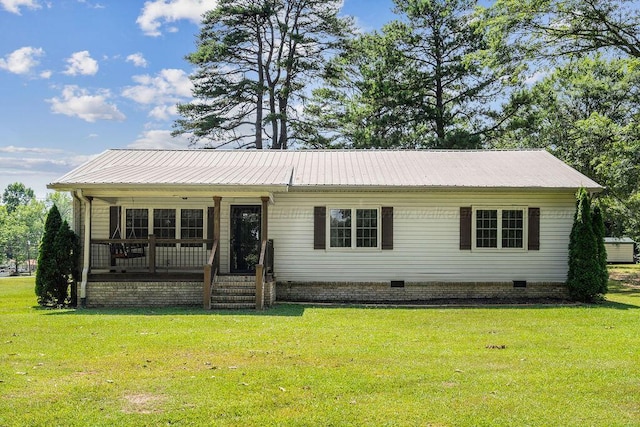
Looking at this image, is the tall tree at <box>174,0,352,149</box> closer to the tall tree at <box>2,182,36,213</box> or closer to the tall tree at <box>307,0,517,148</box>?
the tall tree at <box>307,0,517,148</box>

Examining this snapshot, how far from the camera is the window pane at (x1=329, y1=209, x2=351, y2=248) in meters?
13.9

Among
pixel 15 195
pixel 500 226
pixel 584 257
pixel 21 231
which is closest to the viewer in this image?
pixel 584 257

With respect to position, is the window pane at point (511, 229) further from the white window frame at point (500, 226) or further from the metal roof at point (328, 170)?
the metal roof at point (328, 170)

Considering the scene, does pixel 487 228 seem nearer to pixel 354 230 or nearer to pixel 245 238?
pixel 354 230

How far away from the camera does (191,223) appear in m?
14.2

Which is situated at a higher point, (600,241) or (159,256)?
(600,241)

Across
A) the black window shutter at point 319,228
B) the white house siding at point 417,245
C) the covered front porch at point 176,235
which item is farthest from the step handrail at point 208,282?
the black window shutter at point 319,228

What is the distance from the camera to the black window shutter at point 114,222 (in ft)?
45.6

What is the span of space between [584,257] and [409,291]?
436 cm

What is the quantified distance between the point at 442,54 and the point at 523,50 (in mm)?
9897

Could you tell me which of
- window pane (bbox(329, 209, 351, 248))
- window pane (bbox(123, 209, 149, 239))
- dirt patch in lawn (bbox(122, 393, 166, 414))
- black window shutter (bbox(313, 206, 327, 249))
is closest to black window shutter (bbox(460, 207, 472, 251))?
window pane (bbox(329, 209, 351, 248))

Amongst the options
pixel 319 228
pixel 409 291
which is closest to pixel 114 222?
pixel 319 228

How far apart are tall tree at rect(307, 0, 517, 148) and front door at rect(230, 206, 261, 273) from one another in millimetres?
10971

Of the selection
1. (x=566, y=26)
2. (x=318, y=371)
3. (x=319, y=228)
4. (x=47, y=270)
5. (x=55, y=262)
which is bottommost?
(x=318, y=371)
